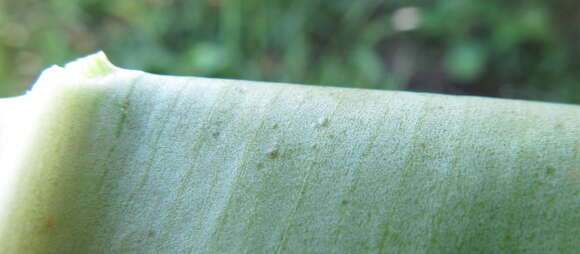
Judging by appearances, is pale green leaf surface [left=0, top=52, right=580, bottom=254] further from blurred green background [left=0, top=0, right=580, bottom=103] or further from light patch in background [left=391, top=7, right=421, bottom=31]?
light patch in background [left=391, top=7, right=421, bottom=31]

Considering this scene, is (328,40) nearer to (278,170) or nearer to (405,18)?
(405,18)

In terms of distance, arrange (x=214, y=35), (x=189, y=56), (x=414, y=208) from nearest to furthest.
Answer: (x=414, y=208), (x=189, y=56), (x=214, y=35)

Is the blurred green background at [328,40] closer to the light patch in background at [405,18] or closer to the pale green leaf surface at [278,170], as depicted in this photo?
the light patch in background at [405,18]

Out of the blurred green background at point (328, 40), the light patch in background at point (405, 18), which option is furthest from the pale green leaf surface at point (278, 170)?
the light patch in background at point (405, 18)

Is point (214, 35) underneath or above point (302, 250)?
above

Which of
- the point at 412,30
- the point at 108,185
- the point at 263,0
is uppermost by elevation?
the point at 263,0

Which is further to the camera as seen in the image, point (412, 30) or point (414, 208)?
point (412, 30)

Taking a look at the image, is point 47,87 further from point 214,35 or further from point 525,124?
point 214,35

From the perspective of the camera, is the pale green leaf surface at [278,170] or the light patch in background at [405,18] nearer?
the pale green leaf surface at [278,170]

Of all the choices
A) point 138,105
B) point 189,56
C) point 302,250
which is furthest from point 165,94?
point 189,56
